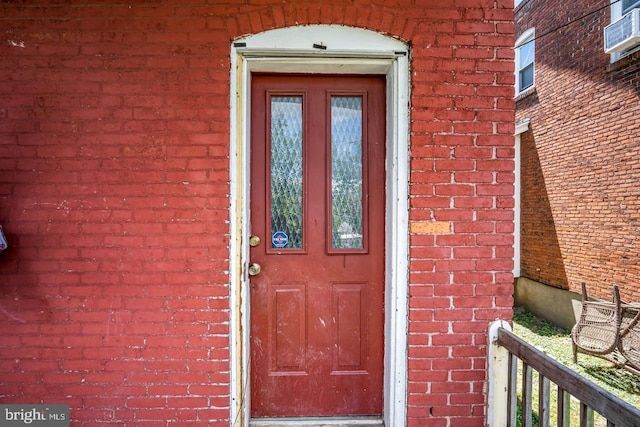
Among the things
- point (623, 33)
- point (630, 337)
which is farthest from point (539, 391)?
point (623, 33)

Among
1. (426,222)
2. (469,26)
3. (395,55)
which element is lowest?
(426,222)

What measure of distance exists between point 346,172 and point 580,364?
4.85 metres

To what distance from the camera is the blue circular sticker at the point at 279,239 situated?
2424 mm

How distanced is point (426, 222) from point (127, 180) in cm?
176

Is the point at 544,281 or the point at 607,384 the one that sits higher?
the point at 544,281

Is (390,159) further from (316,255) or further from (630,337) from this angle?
(630,337)

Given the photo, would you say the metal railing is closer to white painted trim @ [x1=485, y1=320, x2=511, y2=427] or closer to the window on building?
white painted trim @ [x1=485, y1=320, x2=511, y2=427]

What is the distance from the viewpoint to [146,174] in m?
2.13

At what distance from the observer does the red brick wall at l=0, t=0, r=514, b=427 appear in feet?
6.97

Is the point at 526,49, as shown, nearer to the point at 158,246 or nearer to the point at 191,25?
the point at 191,25

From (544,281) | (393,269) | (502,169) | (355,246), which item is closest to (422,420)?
(393,269)

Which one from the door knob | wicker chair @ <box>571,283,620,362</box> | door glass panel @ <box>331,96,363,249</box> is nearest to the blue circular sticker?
the door knob

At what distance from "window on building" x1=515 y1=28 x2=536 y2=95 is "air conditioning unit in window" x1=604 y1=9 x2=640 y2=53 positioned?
2243mm

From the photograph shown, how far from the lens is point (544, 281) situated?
7.99 metres
